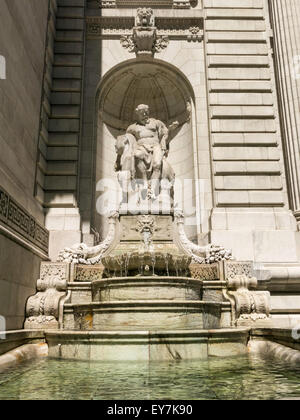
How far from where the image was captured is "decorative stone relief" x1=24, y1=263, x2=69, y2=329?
8.18 meters

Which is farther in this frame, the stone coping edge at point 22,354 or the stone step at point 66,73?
the stone step at point 66,73

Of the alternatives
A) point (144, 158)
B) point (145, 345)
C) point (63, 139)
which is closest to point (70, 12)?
point (63, 139)

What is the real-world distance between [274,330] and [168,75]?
1257 cm

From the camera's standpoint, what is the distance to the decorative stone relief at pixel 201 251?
10531mm

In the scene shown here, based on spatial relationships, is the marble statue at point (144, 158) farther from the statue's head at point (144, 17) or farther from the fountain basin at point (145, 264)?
the statue's head at point (144, 17)

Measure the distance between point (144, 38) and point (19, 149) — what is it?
8.53 metres

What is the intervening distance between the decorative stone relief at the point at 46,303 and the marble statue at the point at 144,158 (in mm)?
4531

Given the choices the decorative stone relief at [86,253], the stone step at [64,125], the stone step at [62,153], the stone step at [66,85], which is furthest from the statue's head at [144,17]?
the decorative stone relief at [86,253]

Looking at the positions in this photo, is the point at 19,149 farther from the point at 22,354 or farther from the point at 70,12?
the point at 70,12

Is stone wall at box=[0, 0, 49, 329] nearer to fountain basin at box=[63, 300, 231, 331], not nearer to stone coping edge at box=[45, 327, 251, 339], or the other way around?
fountain basin at box=[63, 300, 231, 331]

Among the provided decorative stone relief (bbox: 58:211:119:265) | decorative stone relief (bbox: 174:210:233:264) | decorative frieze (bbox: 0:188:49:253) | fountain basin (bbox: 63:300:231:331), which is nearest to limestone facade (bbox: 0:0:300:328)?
decorative frieze (bbox: 0:188:49:253)

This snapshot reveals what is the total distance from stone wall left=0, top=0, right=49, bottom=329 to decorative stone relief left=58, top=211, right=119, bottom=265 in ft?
2.41

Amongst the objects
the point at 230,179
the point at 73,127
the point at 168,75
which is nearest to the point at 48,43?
the point at 73,127

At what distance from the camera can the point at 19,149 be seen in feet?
32.7
